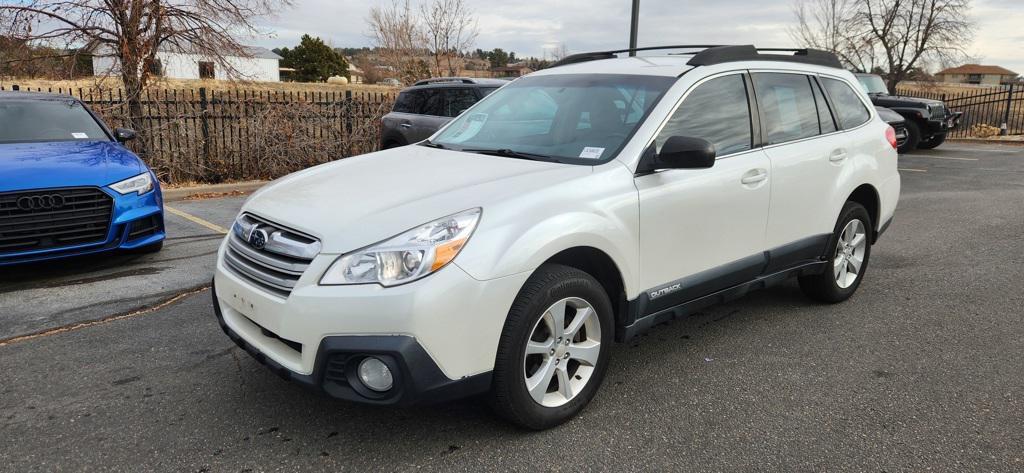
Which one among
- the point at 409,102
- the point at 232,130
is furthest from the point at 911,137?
the point at 232,130

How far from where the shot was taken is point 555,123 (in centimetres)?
372

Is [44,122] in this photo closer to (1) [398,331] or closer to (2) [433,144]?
(2) [433,144]

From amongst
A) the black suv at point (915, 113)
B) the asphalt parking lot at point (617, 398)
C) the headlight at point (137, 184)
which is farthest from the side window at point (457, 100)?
the black suv at point (915, 113)

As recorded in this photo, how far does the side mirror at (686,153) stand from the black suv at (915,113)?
15.0 meters

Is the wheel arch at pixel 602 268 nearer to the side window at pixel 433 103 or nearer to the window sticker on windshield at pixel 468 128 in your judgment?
the window sticker on windshield at pixel 468 128

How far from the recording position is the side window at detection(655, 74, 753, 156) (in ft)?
11.4

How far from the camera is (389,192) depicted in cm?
293

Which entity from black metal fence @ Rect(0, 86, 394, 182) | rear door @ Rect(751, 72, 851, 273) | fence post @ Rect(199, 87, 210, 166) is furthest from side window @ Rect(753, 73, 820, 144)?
fence post @ Rect(199, 87, 210, 166)

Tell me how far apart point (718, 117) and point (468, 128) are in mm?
1456

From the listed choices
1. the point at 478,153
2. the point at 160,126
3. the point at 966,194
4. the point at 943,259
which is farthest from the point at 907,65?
the point at 478,153

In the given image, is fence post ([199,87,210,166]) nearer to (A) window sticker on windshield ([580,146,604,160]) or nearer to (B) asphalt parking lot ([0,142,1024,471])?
(B) asphalt parking lot ([0,142,1024,471])

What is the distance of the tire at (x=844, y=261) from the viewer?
178 inches

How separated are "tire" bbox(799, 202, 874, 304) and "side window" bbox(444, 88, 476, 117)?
18.8 ft

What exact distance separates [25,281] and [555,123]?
170 inches
